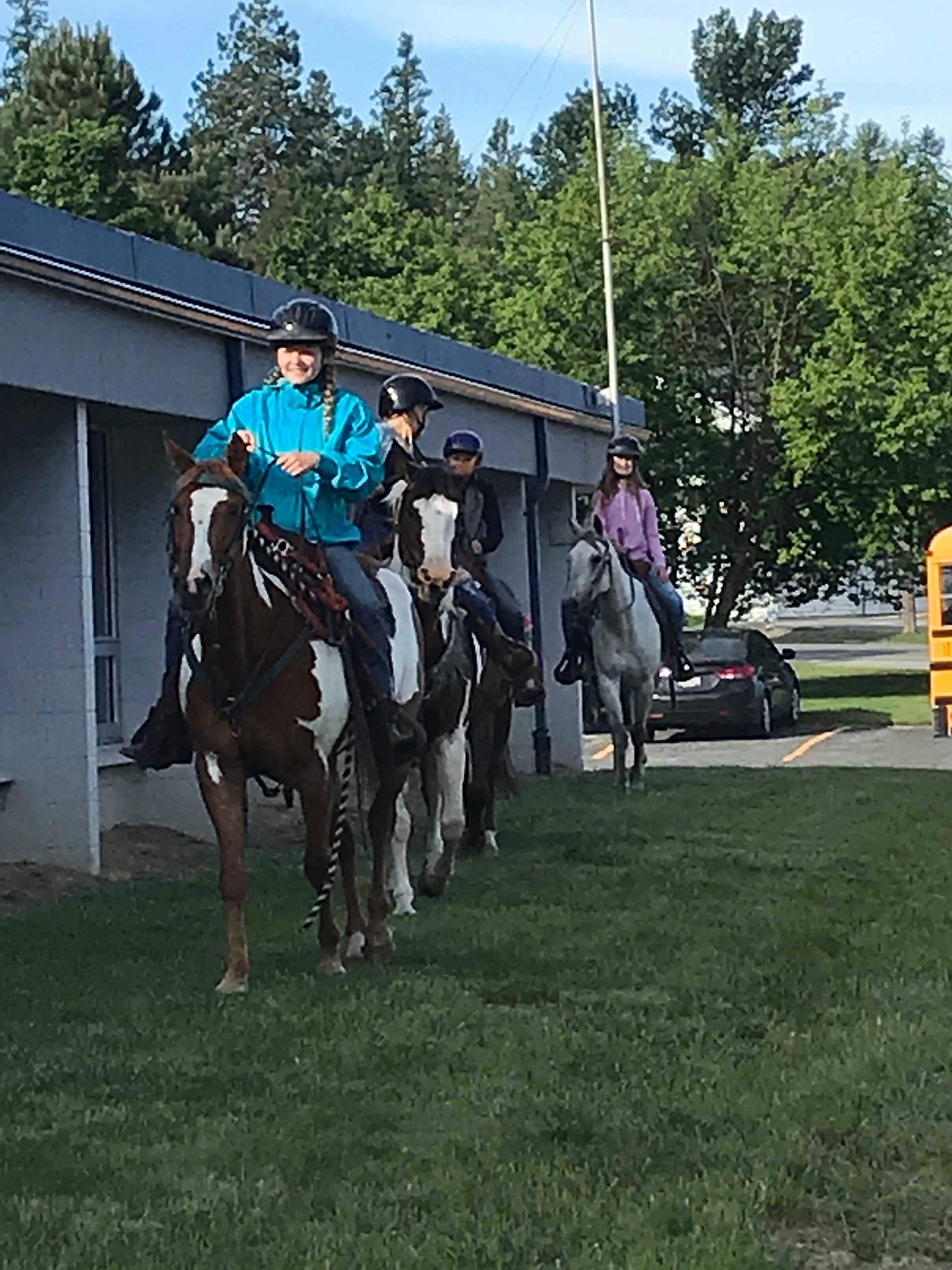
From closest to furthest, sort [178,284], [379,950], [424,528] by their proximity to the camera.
Result: 1. [379,950]
2. [424,528]
3. [178,284]

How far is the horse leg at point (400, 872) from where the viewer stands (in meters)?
11.2

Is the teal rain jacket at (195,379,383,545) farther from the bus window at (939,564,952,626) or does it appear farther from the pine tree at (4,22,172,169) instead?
the pine tree at (4,22,172,169)

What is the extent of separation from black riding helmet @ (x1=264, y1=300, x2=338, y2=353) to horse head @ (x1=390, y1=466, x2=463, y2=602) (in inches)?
68.0

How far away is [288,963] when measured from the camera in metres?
9.73

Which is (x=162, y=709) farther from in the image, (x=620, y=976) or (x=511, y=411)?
(x=511, y=411)

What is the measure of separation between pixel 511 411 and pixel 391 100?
83.3m

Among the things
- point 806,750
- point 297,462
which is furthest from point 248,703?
point 806,750

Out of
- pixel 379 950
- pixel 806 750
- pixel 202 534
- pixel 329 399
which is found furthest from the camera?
pixel 806 750

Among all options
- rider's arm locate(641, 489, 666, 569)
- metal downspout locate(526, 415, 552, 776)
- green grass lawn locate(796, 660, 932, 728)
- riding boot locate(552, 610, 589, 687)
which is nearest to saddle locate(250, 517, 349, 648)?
riding boot locate(552, 610, 589, 687)

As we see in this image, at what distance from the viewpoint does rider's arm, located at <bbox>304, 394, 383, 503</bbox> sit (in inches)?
363

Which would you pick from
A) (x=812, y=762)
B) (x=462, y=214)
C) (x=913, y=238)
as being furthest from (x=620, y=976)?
(x=462, y=214)

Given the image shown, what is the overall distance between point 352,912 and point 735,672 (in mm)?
21317

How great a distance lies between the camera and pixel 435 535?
11000mm

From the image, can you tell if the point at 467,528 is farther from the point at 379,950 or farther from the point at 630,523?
the point at 630,523
